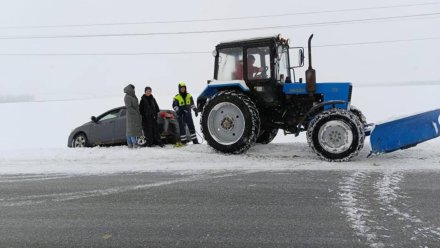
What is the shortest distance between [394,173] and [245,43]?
3.94m

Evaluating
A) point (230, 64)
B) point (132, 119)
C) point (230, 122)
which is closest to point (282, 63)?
point (230, 64)

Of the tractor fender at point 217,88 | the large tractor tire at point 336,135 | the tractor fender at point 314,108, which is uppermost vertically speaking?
the tractor fender at point 217,88

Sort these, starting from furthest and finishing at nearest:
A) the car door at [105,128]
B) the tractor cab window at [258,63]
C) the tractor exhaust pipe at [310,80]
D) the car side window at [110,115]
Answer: the car side window at [110,115] → the car door at [105,128] → the tractor cab window at [258,63] → the tractor exhaust pipe at [310,80]

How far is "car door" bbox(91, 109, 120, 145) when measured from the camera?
11883mm

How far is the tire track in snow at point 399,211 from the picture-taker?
11.5 ft

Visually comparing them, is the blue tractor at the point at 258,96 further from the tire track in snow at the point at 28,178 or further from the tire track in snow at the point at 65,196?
the tire track in snow at the point at 28,178

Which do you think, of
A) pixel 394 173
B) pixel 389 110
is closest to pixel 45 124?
pixel 389 110

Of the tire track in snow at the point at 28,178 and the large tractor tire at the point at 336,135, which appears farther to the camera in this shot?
the large tractor tire at the point at 336,135

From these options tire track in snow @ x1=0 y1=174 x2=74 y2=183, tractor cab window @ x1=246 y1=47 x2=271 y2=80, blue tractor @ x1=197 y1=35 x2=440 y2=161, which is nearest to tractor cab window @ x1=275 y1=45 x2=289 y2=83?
blue tractor @ x1=197 y1=35 x2=440 y2=161

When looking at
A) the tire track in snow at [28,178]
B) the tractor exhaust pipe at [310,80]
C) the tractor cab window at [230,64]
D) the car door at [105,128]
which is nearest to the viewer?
the tire track in snow at [28,178]

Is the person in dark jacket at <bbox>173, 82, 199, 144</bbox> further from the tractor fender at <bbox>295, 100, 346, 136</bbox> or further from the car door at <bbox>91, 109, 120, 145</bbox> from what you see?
the tractor fender at <bbox>295, 100, 346, 136</bbox>

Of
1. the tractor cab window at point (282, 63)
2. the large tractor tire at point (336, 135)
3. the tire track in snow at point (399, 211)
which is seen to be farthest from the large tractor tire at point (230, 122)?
the tire track in snow at point (399, 211)

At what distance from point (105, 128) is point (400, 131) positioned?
7.95m

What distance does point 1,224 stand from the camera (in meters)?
4.21
